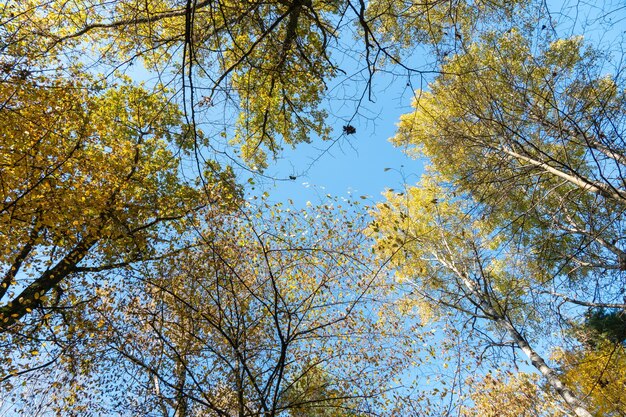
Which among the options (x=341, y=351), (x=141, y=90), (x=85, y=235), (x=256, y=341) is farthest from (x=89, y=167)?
(x=341, y=351)

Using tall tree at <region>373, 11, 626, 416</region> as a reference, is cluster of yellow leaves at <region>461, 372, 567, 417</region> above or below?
below

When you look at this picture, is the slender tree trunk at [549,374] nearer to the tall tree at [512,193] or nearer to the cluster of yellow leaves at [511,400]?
the tall tree at [512,193]

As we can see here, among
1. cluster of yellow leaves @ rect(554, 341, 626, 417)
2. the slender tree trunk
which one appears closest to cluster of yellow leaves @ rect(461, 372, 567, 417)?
cluster of yellow leaves @ rect(554, 341, 626, 417)

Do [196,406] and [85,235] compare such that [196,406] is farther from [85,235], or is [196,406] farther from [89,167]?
[89,167]

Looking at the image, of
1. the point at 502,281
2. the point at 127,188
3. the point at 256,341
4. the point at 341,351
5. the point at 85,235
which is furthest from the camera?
the point at 502,281

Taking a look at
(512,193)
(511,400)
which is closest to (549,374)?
(512,193)

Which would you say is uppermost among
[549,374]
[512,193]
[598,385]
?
[512,193]

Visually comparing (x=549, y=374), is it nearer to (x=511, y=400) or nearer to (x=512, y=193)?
(x=512, y=193)

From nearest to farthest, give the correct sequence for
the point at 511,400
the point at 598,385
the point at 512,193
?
the point at 512,193 → the point at 598,385 → the point at 511,400

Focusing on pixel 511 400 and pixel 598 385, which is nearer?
pixel 598 385

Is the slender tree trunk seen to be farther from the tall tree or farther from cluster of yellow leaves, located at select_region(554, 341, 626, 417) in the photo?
cluster of yellow leaves, located at select_region(554, 341, 626, 417)

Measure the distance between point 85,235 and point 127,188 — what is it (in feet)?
4.42

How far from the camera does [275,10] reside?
300cm

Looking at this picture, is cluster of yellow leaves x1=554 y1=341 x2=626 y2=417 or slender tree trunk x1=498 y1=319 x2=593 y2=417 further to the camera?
cluster of yellow leaves x1=554 y1=341 x2=626 y2=417
